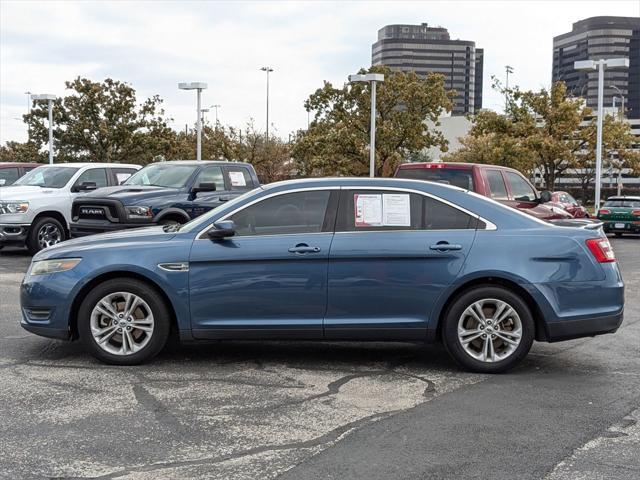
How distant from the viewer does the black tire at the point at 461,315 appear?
21.3 ft

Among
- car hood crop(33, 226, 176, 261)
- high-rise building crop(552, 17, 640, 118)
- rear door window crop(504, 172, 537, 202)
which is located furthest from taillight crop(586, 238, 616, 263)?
high-rise building crop(552, 17, 640, 118)

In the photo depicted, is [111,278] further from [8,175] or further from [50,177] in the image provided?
[8,175]

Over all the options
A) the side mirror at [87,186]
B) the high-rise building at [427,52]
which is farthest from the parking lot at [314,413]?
the high-rise building at [427,52]

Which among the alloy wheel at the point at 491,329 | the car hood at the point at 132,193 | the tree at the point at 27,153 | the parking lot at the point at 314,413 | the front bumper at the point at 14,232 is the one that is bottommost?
the parking lot at the point at 314,413

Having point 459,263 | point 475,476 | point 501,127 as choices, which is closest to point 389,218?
point 459,263

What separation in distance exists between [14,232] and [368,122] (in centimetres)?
2644

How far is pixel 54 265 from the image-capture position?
6.72m

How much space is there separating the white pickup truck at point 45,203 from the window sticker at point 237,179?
2.72 metres

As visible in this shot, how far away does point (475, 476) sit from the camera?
4270 millimetres

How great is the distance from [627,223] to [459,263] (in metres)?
22.4

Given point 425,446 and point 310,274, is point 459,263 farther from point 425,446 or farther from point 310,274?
point 425,446

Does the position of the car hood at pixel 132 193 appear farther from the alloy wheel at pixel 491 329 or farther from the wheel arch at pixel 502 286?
the alloy wheel at pixel 491 329

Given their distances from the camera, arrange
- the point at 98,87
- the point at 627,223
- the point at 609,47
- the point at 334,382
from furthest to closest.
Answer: the point at 609,47 → the point at 98,87 → the point at 627,223 → the point at 334,382

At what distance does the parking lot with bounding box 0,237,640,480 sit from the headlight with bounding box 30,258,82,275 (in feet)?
2.52
